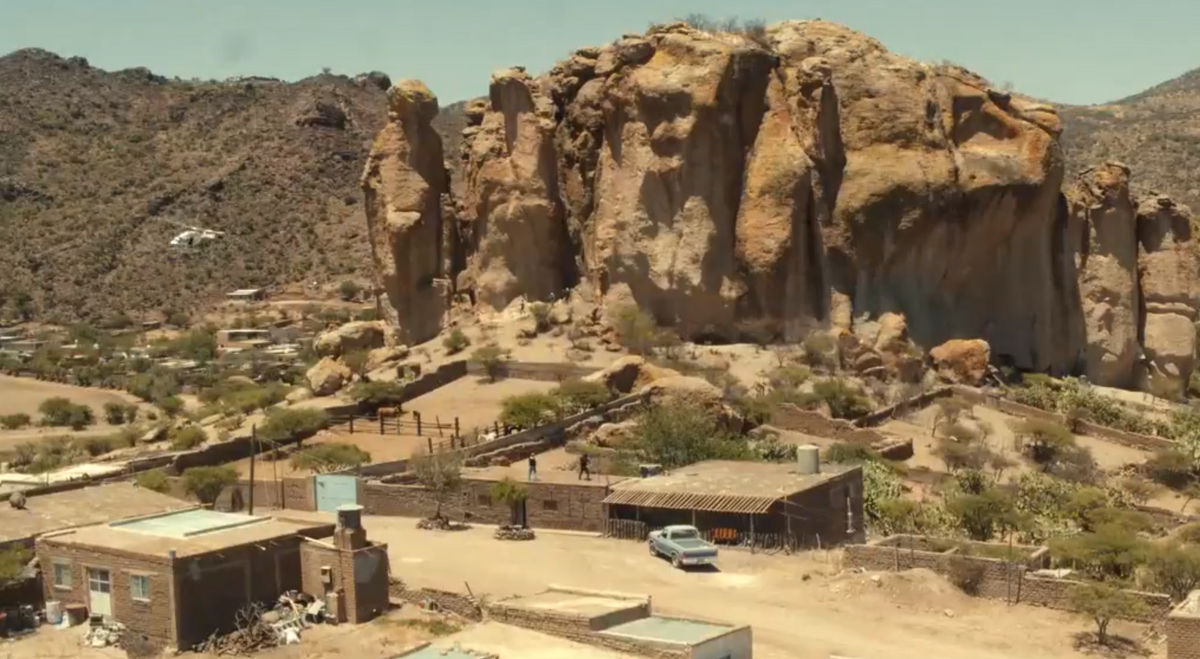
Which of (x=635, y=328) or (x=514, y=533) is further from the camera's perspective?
(x=635, y=328)

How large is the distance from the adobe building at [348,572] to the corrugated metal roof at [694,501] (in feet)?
20.7

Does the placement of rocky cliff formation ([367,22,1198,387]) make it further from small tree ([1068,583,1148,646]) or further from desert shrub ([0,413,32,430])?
small tree ([1068,583,1148,646])

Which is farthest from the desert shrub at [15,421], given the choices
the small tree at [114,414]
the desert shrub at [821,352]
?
the desert shrub at [821,352]

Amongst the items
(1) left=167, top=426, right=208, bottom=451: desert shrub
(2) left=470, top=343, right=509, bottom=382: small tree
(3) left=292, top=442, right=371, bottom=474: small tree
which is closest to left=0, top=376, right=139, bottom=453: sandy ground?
(1) left=167, top=426, right=208, bottom=451: desert shrub

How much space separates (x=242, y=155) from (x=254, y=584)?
88003mm

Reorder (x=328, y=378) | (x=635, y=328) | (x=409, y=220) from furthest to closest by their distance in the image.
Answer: (x=409, y=220), (x=328, y=378), (x=635, y=328)

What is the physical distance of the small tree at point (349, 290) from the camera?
89.2 m

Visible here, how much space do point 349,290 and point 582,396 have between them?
51.6 metres

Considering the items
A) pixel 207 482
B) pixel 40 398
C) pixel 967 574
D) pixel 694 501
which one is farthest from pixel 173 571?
pixel 40 398

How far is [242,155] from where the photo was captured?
10781 cm

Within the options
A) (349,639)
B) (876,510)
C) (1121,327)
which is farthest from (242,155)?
(349,639)

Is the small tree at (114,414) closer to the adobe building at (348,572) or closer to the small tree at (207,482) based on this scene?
the small tree at (207,482)

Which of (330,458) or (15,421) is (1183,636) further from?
(15,421)

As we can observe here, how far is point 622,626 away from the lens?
65.7ft
